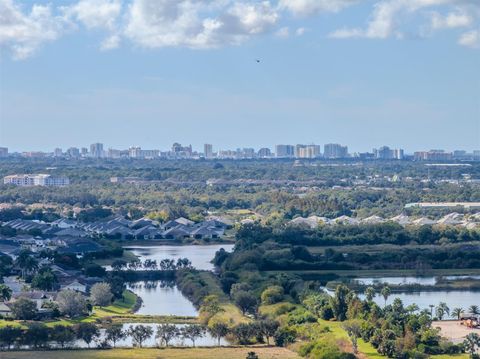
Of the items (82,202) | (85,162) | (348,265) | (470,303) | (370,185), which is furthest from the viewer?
(85,162)

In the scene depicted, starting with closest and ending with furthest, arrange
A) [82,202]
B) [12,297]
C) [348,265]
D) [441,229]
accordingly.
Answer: [12,297] → [348,265] → [441,229] → [82,202]

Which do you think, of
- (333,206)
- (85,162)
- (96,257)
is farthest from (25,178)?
(96,257)

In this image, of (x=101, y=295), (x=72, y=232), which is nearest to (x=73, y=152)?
(x=72, y=232)

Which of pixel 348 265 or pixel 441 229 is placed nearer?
pixel 348 265

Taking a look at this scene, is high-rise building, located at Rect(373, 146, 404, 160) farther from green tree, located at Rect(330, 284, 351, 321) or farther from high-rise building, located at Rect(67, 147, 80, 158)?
green tree, located at Rect(330, 284, 351, 321)

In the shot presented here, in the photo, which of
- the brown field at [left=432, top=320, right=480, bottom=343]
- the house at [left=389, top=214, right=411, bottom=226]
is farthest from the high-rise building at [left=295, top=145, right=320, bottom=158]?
the brown field at [left=432, top=320, right=480, bottom=343]

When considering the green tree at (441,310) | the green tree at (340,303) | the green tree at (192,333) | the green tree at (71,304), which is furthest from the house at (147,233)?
the green tree at (192,333)

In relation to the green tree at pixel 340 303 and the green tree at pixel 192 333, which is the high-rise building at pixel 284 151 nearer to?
the green tree at pixel 340 303

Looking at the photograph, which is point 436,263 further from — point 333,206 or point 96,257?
point 333,206
